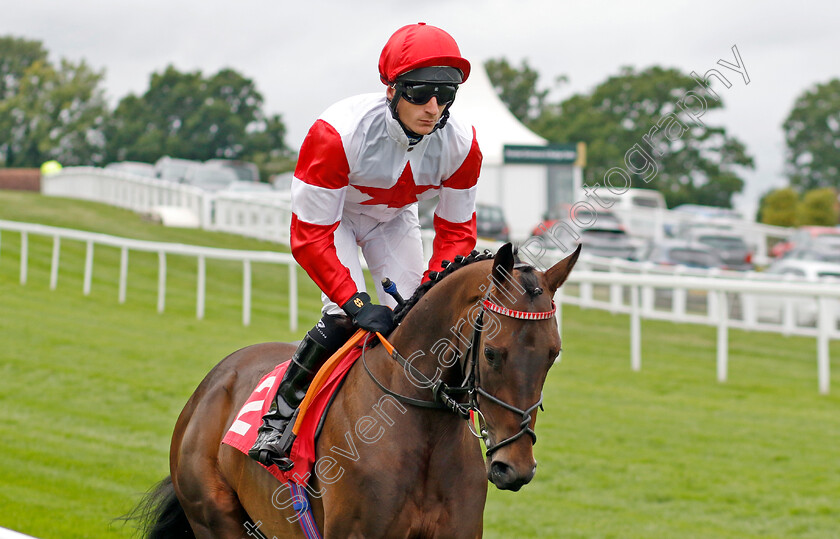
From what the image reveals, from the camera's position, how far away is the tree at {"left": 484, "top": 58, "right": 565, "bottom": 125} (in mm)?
67062

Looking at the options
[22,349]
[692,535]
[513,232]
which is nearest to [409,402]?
[692,535]

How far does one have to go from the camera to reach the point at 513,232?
28.8 metres

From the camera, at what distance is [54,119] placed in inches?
2270

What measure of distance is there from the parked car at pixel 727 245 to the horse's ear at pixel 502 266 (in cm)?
2204

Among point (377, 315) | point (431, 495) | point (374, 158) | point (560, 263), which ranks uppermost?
point (374, 158)

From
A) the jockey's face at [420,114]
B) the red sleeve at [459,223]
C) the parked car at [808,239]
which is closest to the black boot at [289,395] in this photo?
the red sleeve at [459,223]

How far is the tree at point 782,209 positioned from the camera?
3903cm

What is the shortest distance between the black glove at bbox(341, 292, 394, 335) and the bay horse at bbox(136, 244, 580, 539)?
4cm

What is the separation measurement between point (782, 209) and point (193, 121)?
3174 cm

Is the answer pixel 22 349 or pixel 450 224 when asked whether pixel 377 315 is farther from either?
pixel 22 349

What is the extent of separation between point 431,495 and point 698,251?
18.9m

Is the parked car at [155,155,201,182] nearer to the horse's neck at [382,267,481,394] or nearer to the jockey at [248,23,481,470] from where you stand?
the jockey at [248,23,481,470]

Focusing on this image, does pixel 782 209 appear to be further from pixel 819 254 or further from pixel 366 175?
pixel 366 175

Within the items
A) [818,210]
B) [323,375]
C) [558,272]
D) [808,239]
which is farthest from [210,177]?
[558,272]
